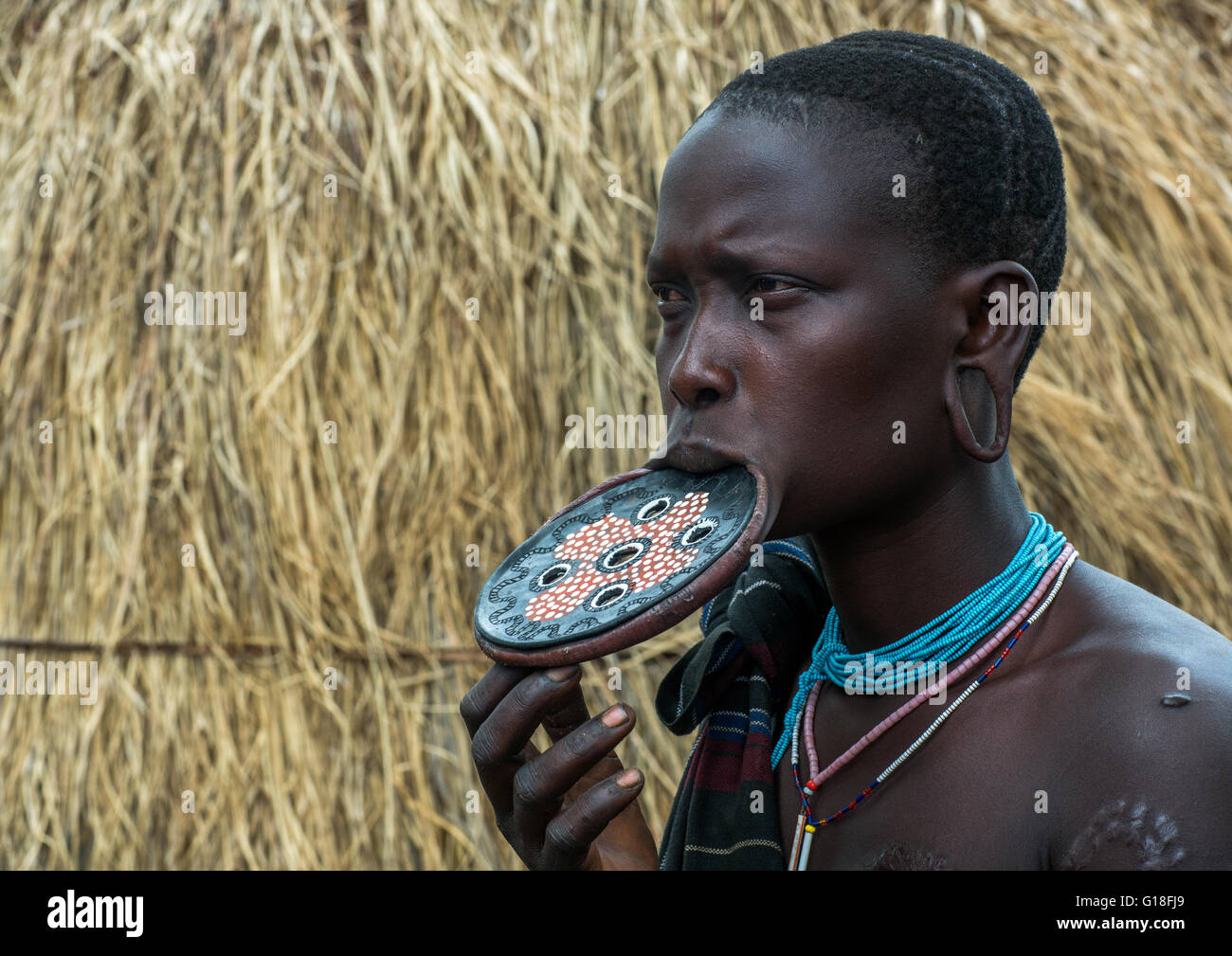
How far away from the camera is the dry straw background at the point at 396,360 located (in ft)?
8.82

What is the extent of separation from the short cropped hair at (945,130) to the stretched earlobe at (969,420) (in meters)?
0.07

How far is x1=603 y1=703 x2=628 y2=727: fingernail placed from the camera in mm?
1185

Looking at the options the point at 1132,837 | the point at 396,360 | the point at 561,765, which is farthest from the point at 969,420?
the point at 396,360

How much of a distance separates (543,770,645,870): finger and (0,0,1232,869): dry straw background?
1.52 m

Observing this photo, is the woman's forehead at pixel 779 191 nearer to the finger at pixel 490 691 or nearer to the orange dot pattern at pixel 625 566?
the orange dot pattern at pixel 625 566

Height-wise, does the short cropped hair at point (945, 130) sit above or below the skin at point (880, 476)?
above

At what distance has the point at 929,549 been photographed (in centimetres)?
133

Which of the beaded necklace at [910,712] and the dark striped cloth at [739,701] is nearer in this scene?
the beaded necklace at [910,712]

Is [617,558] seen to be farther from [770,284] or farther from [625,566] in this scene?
[770,284]

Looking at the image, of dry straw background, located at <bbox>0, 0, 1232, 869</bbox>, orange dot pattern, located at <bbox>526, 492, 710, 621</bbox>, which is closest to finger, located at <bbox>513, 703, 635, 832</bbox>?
orange dot pattern, located at <bbox>526, 492, 710, 621</bbox>

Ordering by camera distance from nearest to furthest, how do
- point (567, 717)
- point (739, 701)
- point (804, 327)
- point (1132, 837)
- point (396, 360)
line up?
1. point (1132, 837)
2. point (804, 327)
3. point (567, 717)
4. point (739, 701)
5. point (396, 360)

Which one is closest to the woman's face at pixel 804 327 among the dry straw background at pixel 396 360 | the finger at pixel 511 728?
the finger at pixel 511 728

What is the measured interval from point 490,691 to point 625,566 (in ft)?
0.61

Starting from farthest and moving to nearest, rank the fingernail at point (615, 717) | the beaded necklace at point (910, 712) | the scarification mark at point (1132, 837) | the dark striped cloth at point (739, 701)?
the dark striped cloth at point (739, 701) < the beaded necklace at point (910, 712) < the fingernail at point (615, 717) < the scarification mark at point (1132, 837)
